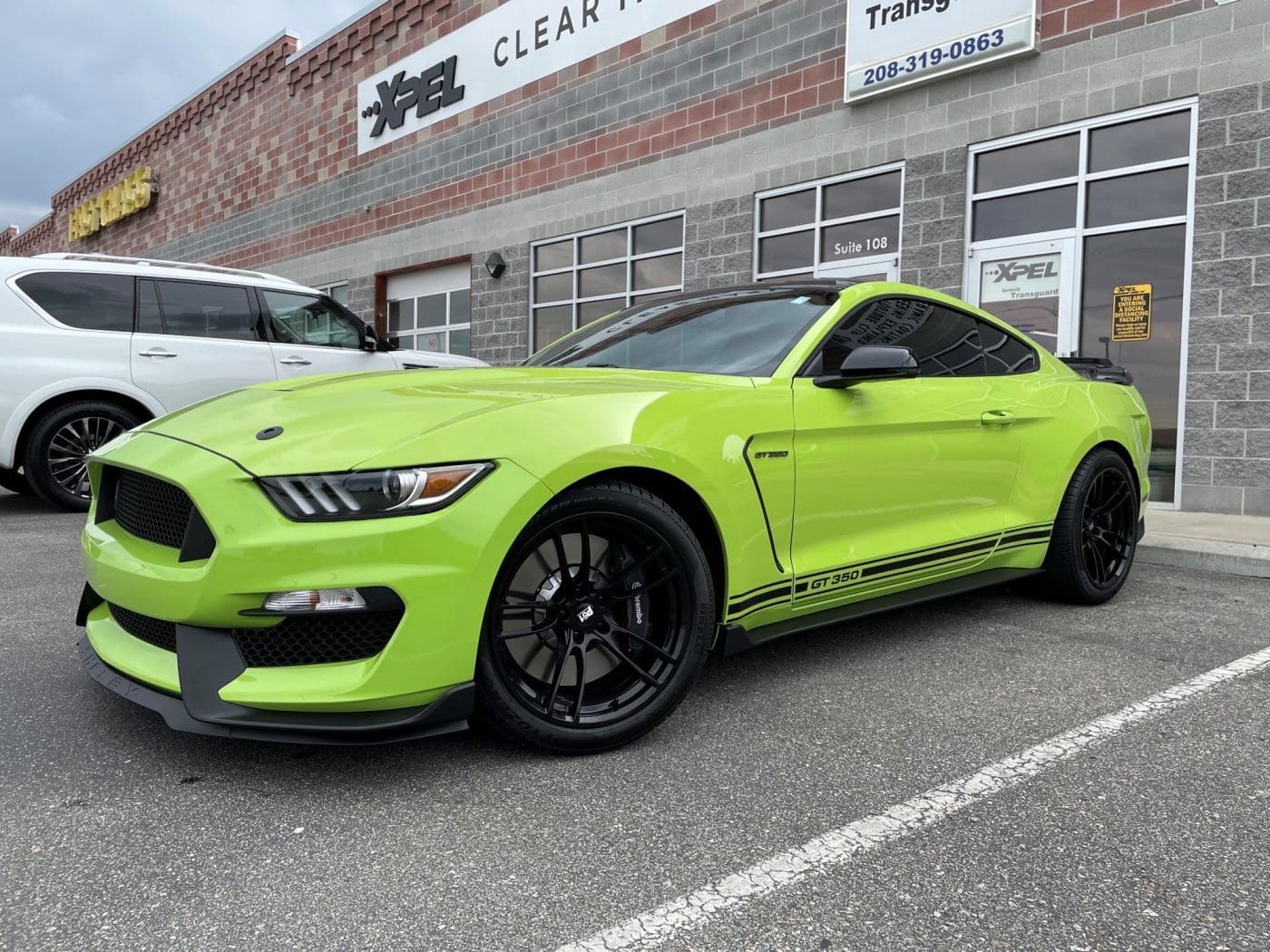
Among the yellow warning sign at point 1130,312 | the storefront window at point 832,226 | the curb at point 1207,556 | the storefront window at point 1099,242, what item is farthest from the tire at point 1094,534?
the storefront window at point 832,226

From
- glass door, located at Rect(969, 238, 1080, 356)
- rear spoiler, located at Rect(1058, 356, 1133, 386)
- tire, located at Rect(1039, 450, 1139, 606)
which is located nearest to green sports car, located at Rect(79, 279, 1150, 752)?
tire, located at Rect(1039, 450, 1139, 606)

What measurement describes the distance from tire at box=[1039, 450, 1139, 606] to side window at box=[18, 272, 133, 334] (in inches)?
261

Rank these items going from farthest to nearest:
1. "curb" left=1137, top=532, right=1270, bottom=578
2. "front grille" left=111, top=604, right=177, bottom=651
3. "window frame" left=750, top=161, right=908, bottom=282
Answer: "window frame" left=750, top=161, right=908, bottom=282 < "curb" left=1137, top=532, right=1270, bottom=578 < "front grille" left=111, top=604, right=177, bottom=651

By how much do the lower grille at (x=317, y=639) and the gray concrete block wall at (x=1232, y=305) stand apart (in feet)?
24.0

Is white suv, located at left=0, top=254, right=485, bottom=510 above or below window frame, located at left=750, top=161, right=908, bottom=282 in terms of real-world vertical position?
below

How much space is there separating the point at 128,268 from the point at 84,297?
44 centimetres

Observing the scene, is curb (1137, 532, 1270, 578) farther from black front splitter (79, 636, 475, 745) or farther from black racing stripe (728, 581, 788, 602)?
black front splitter (79, 636, 475, 745)

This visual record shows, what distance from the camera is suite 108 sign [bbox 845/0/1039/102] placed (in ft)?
27.3

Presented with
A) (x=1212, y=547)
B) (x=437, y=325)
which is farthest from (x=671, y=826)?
(x=437, y=325)

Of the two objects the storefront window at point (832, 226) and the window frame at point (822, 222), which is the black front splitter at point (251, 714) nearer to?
the window frame at point (822, 222)

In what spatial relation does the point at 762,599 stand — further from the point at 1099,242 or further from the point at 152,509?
the point at 1099,242

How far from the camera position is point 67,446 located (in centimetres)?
696

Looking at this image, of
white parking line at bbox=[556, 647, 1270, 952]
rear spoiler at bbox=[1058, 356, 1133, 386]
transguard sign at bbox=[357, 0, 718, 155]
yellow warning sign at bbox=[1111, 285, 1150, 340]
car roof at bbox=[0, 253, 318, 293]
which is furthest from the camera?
transguard sign at bbox=[357, 0, 718, 155]

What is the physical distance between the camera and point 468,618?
2.31 metres
